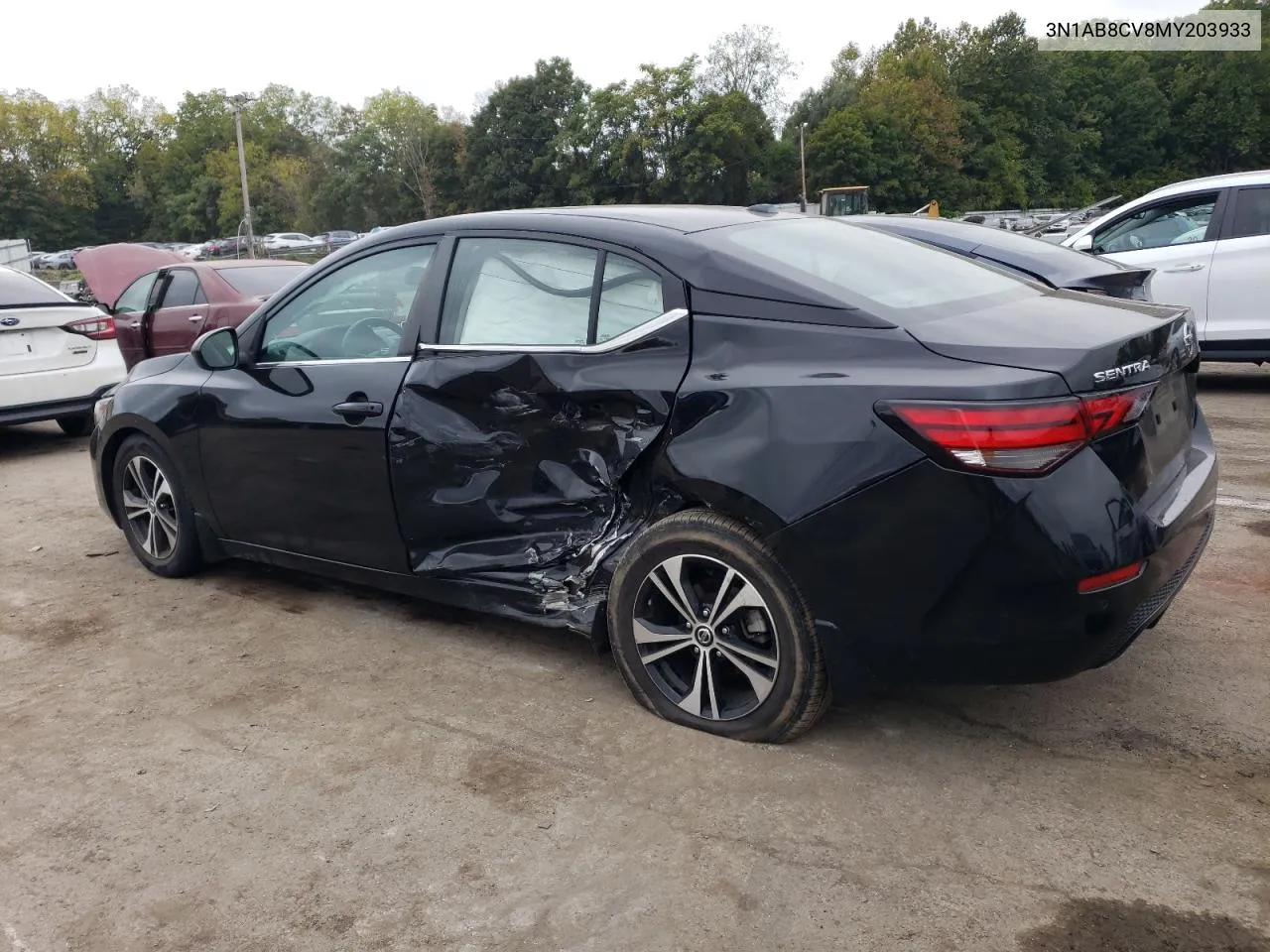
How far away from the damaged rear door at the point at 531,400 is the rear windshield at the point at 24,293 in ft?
19.6

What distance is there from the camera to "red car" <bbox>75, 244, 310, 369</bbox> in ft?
34.0

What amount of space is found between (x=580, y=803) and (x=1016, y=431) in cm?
153

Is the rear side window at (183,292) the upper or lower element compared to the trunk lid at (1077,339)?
upper

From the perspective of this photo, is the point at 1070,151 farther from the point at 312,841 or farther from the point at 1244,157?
the point at 312,841

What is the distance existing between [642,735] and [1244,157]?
86710 millimetres

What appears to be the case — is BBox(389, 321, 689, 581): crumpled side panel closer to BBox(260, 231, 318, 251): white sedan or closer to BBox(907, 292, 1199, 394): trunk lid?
BBox(907, 292, 1199, 394): trunk lid

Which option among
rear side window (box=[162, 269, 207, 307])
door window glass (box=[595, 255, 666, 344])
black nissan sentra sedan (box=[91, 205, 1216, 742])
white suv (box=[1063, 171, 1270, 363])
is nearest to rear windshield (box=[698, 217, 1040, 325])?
black nissan sentra sedan (box=[91, 205, 1216, 742])

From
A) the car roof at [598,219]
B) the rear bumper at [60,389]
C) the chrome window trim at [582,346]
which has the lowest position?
the rear bumper at [60,389]

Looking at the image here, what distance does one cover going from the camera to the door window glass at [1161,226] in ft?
29.2

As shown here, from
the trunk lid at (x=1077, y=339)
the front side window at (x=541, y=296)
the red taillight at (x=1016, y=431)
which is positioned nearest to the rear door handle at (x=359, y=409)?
the front side window at (x=541, y=296)

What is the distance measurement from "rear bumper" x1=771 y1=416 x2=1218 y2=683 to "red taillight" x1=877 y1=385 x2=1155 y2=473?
0.15 ft

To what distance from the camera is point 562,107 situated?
74812 millimetres

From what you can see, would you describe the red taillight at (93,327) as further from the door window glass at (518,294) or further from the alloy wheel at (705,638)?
the alloy wheel at (705,638)

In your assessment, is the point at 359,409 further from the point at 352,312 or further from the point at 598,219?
the point at 598,219
